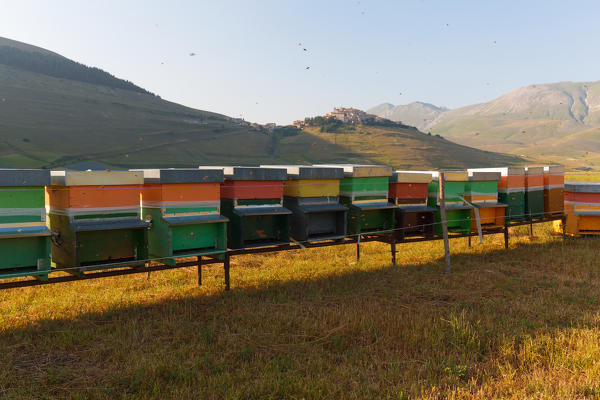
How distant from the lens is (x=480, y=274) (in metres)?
10.8

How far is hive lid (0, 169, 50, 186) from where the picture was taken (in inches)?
242

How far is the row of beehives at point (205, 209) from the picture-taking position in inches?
258

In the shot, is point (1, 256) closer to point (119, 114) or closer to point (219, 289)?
point (219, 289)

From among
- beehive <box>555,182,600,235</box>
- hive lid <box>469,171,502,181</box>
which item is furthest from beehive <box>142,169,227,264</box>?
beehive <box>555,182,600,235</box>

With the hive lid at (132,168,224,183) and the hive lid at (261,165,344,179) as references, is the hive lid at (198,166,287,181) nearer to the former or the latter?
the hive lid at (261,165,344,179)

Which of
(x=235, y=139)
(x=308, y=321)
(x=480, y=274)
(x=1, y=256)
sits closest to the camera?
(x=1, y=256)

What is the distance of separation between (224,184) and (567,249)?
38.3 ft

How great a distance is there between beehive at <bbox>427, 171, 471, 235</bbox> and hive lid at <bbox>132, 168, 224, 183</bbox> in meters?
6.52

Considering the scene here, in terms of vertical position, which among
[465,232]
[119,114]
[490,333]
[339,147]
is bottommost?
[490,333]

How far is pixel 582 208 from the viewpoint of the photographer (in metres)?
14.6

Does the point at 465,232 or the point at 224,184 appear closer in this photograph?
the point at 224,184

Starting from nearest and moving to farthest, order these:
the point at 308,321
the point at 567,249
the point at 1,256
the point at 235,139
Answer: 1. the point at 1,256
2. the point at 308,321
3. the point at 567,249
4. the point at 235,139

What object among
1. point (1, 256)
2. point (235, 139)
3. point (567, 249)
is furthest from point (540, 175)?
point (235, 139)

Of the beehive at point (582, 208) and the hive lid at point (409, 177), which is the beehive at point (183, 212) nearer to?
the hive lid at point (409, 177)
